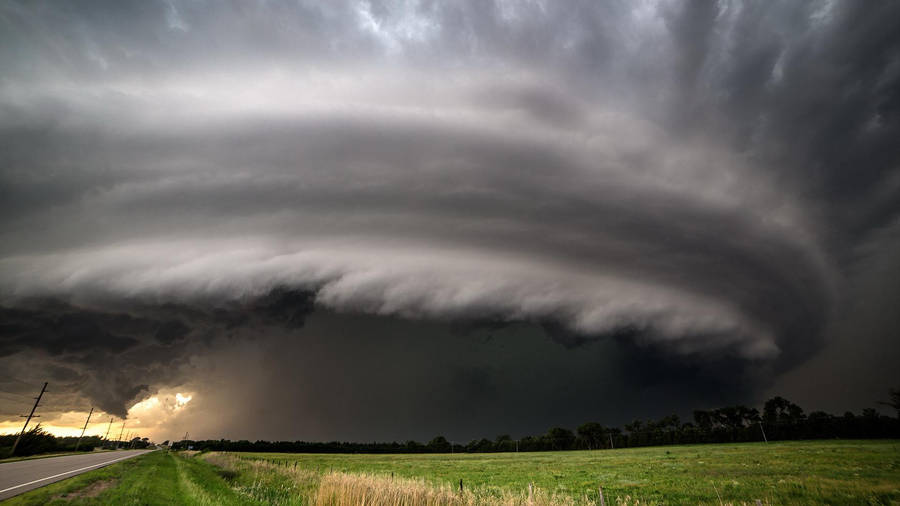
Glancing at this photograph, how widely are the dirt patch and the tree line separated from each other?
128 meters

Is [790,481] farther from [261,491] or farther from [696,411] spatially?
[696,411]

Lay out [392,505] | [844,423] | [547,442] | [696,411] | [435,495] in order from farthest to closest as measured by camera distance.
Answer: [696,411], [547,442], [844,423], [435,495], [392,505]

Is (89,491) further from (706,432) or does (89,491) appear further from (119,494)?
(706,432)

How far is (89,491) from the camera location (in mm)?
21016

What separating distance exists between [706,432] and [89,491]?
146071mm

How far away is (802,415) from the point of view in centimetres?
14112

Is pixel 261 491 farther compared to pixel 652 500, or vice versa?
pixel 261 491

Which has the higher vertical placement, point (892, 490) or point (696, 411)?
point (696, 411)

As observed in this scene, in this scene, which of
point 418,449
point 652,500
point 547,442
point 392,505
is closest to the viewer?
point 392,505

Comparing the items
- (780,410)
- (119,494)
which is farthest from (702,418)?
(119,494)

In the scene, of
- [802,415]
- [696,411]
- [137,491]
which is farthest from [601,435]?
[137,491]

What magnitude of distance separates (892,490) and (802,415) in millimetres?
172341

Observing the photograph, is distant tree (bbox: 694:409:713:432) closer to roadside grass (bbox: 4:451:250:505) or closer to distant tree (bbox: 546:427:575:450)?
distant tree (bbox: 546:427:575:450)

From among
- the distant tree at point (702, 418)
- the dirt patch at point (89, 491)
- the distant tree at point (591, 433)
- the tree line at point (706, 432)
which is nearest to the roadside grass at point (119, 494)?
the dirt patch at point (89, 491)
